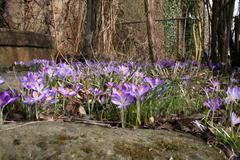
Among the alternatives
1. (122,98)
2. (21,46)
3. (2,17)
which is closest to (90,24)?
(21,46)

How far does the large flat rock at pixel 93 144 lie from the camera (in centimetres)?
97

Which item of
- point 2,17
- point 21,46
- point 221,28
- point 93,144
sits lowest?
point 93,144

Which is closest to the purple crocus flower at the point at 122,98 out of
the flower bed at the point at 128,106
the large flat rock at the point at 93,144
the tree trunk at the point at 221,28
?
the flower bed at the point at 128,106

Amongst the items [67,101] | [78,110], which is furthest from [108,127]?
[67,101]

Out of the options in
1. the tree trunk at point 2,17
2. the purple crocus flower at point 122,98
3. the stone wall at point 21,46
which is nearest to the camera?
the purple crocus flower at point 122,98

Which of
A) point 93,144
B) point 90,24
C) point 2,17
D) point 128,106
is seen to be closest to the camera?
point 93,144

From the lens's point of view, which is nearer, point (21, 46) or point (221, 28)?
point (221, 28)

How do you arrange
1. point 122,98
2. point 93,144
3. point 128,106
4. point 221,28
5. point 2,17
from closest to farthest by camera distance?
point 93,144, point 122,98, point 128,106, point 221,28, point 2,17

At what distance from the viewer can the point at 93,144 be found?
40.4 inches

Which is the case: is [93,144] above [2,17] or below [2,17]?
below

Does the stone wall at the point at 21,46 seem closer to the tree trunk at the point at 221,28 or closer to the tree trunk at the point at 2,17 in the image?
the tree trunk at the point at 2,17

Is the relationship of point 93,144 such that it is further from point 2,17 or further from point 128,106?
point 2,17

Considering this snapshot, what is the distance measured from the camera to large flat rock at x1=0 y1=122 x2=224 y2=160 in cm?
97

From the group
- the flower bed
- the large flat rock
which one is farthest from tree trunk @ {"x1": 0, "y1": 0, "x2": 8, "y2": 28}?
the large flat rock
